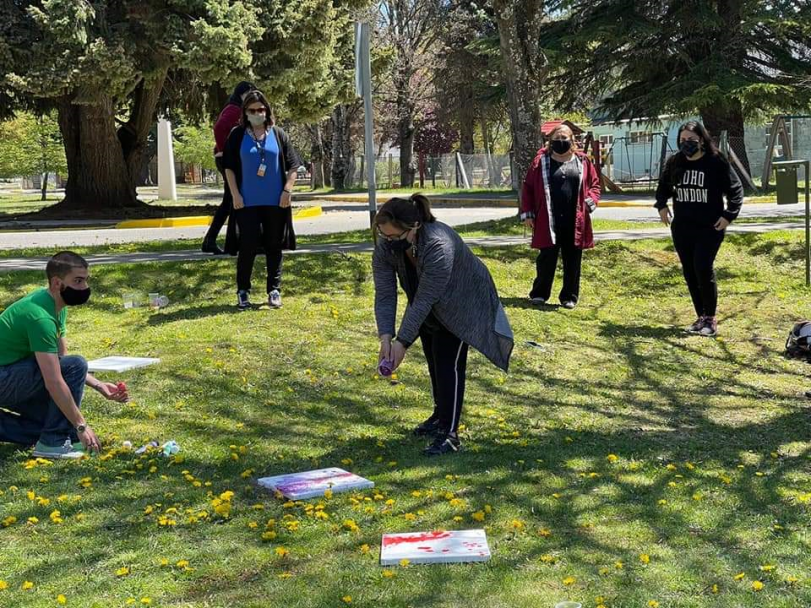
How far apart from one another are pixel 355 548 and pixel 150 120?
22.3 m

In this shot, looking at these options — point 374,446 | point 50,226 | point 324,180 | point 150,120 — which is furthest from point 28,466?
point 324,180

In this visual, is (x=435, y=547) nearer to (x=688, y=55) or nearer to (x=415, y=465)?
(x=415, y=465)

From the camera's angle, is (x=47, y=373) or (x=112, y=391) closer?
(x=47, y=373)

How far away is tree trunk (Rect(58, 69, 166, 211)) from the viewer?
2386 cm

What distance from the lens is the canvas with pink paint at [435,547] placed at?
4.38 metres

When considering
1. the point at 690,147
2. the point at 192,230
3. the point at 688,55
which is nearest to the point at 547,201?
the point at 690,147

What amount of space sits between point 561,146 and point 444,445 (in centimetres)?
479

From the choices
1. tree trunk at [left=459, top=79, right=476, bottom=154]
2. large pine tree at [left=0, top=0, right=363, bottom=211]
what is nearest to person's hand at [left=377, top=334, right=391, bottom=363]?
large pine tree at [left=0, top=0, right=363, bottom=211]

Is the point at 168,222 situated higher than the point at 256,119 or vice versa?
the point at 256,119

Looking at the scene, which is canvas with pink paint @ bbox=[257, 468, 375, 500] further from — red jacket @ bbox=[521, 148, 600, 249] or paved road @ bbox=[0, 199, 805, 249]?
paved road @ bbox=[0, 199, 805, 249]

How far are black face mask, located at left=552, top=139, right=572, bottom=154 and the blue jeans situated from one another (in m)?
5.58

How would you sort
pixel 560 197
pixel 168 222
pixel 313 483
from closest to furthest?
1. pixel 313 483
2. pixel 560 197
3. pixel 168 222

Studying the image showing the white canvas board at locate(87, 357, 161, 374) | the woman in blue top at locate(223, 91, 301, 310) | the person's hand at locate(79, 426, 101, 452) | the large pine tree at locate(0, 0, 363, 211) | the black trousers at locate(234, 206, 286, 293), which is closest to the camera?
the person's hand at locate(79, 426, 101, 452)

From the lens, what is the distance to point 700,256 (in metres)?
9.54
